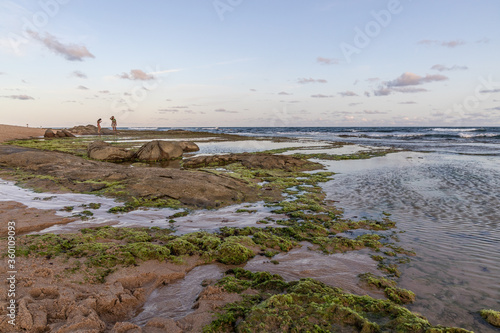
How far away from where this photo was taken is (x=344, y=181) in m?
13.4

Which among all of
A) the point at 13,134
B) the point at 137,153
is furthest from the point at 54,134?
the point at 137,153

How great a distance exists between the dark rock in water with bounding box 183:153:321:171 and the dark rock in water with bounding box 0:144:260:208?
17.0 feet

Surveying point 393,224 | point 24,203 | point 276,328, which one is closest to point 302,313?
point 276,328

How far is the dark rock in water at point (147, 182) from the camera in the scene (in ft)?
31.3

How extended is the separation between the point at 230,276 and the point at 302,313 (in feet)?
4.82

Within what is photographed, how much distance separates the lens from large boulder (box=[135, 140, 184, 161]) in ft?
64.2

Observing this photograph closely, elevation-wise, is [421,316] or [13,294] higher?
[13,294]

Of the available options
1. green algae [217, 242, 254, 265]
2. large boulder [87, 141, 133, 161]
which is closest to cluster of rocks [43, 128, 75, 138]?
large boulder [87, 141, 133, 161]

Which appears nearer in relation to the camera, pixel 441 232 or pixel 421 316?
pixel 421 316

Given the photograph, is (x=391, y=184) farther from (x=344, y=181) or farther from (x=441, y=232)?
(x=441, y=232)

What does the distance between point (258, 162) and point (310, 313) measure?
13872 millimetres

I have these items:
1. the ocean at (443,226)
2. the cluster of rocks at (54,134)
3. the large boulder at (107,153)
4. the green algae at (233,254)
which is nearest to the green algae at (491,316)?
the ocean at (443,226)

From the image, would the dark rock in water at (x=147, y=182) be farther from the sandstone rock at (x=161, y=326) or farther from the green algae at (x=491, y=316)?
the green algae at (x=491, y=316)

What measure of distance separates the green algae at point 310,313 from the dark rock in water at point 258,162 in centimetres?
1265
